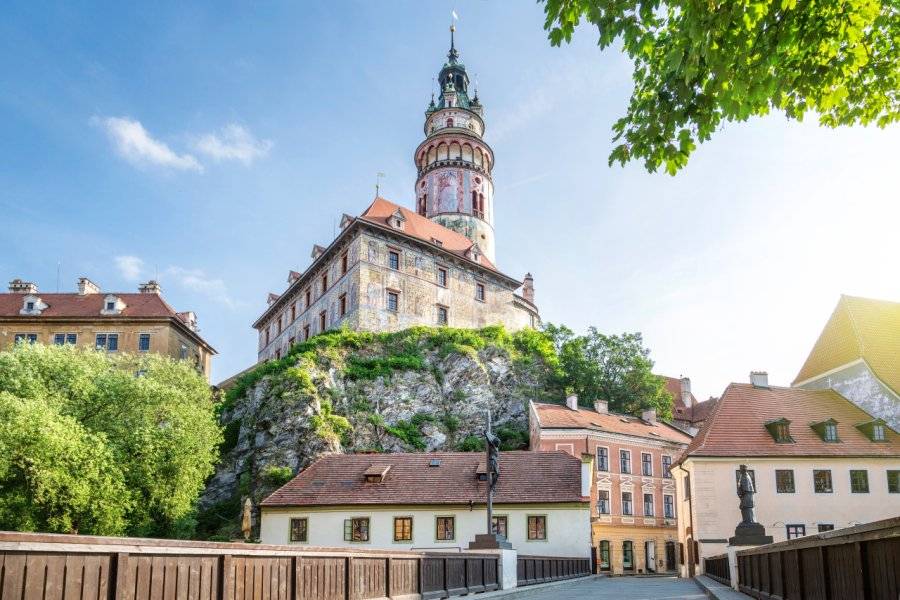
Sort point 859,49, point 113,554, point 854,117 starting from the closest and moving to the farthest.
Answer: point 113,554 → point 859,49 → point 854,117

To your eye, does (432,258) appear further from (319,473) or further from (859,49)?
(859,49)

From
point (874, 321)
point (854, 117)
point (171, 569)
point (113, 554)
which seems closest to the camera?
point (113, 554)

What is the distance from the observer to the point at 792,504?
104ft

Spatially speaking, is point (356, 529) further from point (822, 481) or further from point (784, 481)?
point (822, 481)

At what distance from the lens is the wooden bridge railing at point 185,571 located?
5.19 m

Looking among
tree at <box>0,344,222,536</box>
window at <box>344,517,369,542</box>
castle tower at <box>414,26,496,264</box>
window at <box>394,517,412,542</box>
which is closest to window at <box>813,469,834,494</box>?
window at <box>394,517,412,542</box>

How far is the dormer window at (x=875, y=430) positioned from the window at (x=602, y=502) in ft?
50.1

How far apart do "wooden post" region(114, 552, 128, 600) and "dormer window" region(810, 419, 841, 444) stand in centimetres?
3415

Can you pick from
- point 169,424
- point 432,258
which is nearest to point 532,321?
point 432,258

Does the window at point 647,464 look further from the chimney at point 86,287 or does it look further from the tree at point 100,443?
the chimney at point 86,287

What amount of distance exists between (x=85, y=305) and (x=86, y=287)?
280 cm

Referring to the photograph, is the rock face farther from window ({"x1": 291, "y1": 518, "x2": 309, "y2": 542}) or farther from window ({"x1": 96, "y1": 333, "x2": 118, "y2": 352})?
window ({"x1": 96, "y1": 333, "x2": 118, "y2": 352})

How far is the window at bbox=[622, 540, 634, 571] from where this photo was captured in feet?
143

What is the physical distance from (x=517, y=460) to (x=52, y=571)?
28507 mm
